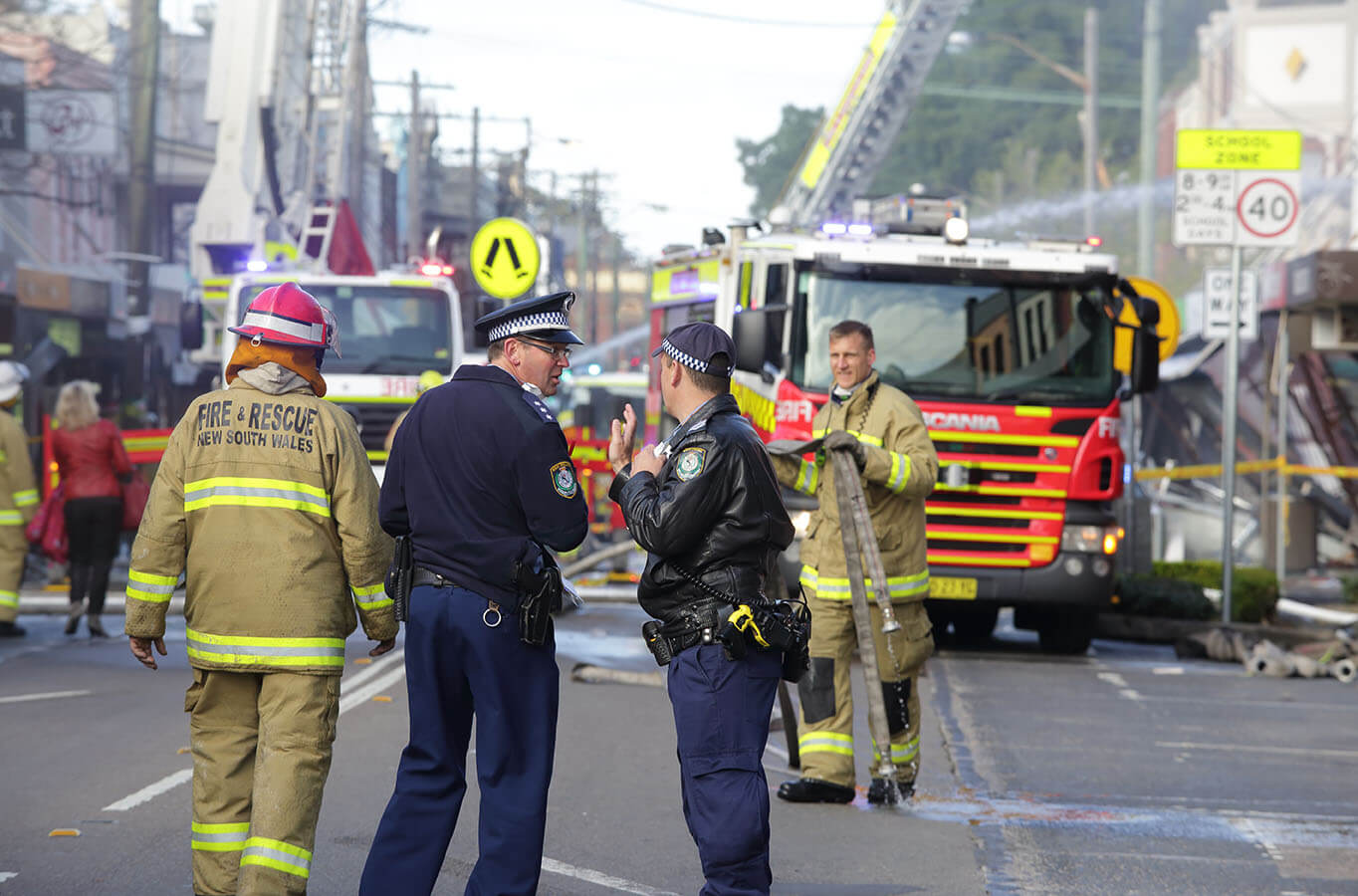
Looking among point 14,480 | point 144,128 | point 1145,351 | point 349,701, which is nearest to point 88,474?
point 14,480

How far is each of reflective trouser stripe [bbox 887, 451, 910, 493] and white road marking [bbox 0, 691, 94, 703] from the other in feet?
16.9

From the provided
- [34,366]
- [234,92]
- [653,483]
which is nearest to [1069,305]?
[653,483]

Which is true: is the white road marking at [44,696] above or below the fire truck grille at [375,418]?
below

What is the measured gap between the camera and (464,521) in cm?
527

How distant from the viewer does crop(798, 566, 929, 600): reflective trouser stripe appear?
308 inches

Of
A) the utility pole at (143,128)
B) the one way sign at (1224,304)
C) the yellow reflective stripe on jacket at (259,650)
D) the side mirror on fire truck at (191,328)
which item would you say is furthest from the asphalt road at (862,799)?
the utility pole at (143,128)

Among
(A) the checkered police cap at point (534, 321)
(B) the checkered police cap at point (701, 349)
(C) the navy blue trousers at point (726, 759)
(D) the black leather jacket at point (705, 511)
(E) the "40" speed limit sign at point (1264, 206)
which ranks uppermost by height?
(E) the "40" speed limit sign at point (1264, 206)

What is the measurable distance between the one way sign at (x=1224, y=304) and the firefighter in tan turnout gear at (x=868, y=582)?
31.5 feet

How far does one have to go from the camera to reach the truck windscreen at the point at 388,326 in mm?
16078

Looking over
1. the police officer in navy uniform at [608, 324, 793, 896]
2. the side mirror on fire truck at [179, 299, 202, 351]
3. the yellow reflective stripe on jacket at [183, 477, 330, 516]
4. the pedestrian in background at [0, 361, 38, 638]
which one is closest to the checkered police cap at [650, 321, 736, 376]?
the police officer in navy uniform at [608, 324, 793, 896]

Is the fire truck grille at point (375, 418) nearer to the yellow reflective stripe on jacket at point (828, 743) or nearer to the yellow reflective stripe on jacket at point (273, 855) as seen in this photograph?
the yellow reflective stripe on jacket at point (828, 743)

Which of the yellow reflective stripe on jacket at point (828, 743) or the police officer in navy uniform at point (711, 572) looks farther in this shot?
the yellow reflective stripe on jacket at point (828, 743)

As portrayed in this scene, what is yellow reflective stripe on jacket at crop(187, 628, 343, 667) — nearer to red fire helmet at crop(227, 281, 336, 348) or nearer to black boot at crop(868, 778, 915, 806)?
red fire helmet at crop(227, 281, 336, 348)

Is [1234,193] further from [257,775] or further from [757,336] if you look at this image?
[257,775]
